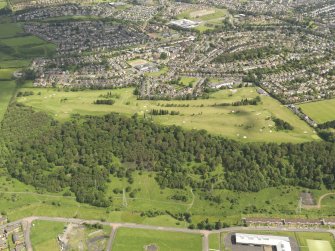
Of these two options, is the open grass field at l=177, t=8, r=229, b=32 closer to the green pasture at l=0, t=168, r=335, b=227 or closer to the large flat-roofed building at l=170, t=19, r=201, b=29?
the large flat-roofed building at l=170, t=19, r=201, b=29

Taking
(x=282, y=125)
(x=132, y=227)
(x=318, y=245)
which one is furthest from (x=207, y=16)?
(x=318, y=245)

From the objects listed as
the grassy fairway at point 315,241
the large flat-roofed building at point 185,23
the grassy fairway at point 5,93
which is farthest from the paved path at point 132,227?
the large flat-roofed building at point 185,23

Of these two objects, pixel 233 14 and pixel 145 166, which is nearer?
pixel 145 166

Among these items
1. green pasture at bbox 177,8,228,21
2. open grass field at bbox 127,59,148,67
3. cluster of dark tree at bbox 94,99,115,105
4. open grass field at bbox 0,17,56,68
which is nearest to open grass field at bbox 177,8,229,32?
green pasture at bbox 177,8,228,21

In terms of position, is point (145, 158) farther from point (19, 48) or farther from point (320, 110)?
point (19, 48)

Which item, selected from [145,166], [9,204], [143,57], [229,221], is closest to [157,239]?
[229,221]

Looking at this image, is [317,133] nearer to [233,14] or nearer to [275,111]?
[275,111]
